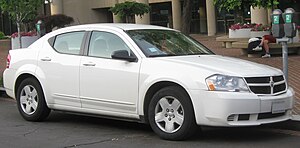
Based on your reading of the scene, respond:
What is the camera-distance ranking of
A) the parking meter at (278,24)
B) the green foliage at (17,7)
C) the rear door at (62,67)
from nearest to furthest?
1. the parking meter at (278,24)
2. the rear door at (62,67)
3. the green foliage at (17,7)

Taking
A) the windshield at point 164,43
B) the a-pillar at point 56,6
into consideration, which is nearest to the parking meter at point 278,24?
the windshield at point 164,43

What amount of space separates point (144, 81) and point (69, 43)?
1807 millimetres

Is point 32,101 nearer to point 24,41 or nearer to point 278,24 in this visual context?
point 278,24

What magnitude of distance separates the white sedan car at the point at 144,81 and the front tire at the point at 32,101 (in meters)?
0.02

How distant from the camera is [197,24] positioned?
43719mm

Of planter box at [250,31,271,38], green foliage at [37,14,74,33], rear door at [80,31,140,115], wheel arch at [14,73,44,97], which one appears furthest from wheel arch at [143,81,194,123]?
green foliage at [37,14,74,33]

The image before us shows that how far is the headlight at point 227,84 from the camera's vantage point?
661cm

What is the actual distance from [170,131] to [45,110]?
2.58 metres

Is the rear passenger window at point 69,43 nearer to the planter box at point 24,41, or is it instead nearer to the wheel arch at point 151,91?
the wheel arch at point 151,91

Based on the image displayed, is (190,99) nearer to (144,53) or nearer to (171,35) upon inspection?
(144,53)

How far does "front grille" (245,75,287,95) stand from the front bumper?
10 centimetres

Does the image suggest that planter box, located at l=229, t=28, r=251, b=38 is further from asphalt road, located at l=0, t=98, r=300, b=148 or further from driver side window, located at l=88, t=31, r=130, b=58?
driver side window, located at l=88, t=31, r=130, b=58

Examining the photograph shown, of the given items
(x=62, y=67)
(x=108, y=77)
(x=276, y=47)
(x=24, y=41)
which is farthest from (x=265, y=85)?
(x=24, y=41)

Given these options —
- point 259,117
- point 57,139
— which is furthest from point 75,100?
point 259,117
